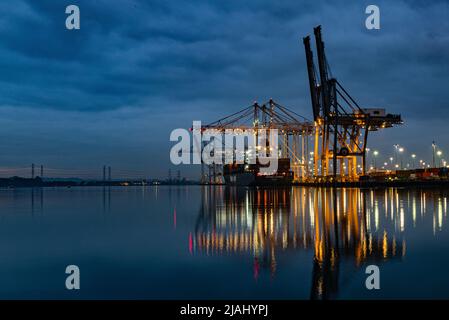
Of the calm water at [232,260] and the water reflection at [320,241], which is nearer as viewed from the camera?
the calm water at [232,260]

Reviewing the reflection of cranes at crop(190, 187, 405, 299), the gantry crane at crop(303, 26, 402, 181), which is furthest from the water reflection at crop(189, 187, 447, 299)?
the gantry crane at crop(303, 26, 402, 181)

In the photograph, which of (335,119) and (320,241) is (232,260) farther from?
(335,119)

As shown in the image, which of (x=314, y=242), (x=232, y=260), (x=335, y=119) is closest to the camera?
(x=232, y=260)

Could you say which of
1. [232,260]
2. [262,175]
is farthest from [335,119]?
[232,260]

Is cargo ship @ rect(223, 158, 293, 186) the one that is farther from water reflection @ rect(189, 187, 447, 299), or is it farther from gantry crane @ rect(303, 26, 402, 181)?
water reflection @ rect(189, 187, 447, 299)

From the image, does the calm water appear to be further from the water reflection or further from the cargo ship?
the cargo ship

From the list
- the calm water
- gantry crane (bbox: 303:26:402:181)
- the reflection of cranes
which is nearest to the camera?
the calm water

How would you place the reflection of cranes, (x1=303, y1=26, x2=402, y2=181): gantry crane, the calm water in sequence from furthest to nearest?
(x1=303, y1=26, x2=402, y2=181): gantry crane, the reflection of cranes, the calm water

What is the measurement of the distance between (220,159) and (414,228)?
11789cm

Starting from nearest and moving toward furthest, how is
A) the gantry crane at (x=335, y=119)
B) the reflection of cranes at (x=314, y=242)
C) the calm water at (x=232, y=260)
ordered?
the calm water at (x=232, y=260)
the reflection of cranes at (x=314, y=242)
the gantry crane at (x=335, y=119)

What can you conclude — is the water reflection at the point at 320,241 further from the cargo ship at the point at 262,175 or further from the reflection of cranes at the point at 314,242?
the cargo ship at the point at 262,175

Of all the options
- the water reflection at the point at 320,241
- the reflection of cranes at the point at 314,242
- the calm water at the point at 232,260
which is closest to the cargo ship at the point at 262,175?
the water reflection at the point at 320,241

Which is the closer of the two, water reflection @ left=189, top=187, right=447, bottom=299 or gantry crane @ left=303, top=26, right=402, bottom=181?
water reflection @ left=189, top=187, right=447, bottom=299
